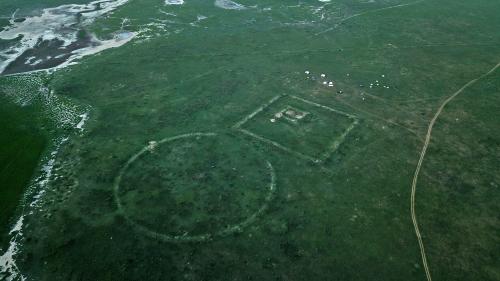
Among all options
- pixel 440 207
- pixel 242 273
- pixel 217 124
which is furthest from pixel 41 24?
pixel 440 207

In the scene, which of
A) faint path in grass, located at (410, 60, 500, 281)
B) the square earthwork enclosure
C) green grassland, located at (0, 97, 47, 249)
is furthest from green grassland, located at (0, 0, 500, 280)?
green grassland, located at (0, 97, 47, 249)

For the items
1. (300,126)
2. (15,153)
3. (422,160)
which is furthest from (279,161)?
(15,153)

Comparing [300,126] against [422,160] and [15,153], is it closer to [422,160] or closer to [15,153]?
[422,160]

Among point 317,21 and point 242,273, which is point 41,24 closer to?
point 317,21

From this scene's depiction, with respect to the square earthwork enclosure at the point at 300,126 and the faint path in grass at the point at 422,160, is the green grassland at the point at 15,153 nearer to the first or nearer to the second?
the square earthwork enclosure at the point at 300,126

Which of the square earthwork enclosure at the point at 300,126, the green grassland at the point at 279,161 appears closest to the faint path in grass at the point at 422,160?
the green grassland at the point at 279,161

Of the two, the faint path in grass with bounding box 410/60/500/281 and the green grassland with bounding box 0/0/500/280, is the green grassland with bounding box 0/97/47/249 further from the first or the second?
the faint path in grass with bounding box 410/60/500/281
